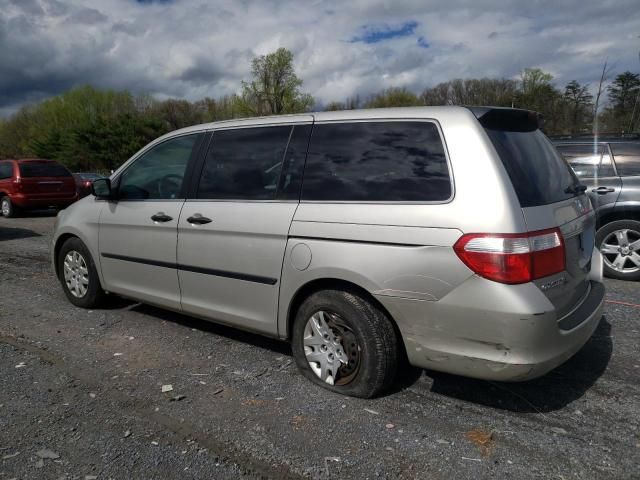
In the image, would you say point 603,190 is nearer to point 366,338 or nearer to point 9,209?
point 366,338

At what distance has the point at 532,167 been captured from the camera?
3.09m

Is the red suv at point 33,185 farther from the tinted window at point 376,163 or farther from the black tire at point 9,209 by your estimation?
the tinted window at point 376,163

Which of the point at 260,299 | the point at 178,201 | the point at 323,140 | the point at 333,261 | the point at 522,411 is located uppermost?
the point at 323,140

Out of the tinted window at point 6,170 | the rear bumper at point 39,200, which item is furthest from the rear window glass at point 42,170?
the rear bumper at point 39,200

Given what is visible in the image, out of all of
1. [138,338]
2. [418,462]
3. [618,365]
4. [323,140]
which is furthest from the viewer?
[138,338]

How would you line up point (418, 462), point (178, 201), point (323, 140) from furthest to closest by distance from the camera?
1. point (178, 201)
2. point (323, 140)
3. point (418, 462)

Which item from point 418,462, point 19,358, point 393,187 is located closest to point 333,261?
point 393,187

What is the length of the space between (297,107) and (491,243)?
6308 centimetres

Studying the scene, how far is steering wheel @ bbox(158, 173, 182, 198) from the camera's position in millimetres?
4242

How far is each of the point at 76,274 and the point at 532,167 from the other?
14.3 feet

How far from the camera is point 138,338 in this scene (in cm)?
449

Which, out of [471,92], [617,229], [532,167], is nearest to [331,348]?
[532,167]

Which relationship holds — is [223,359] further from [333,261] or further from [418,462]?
[418,462]

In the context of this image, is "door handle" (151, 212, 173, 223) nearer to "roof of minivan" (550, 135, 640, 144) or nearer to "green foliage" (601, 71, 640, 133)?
"roof of minivan" (550, 135, 640, 144)
